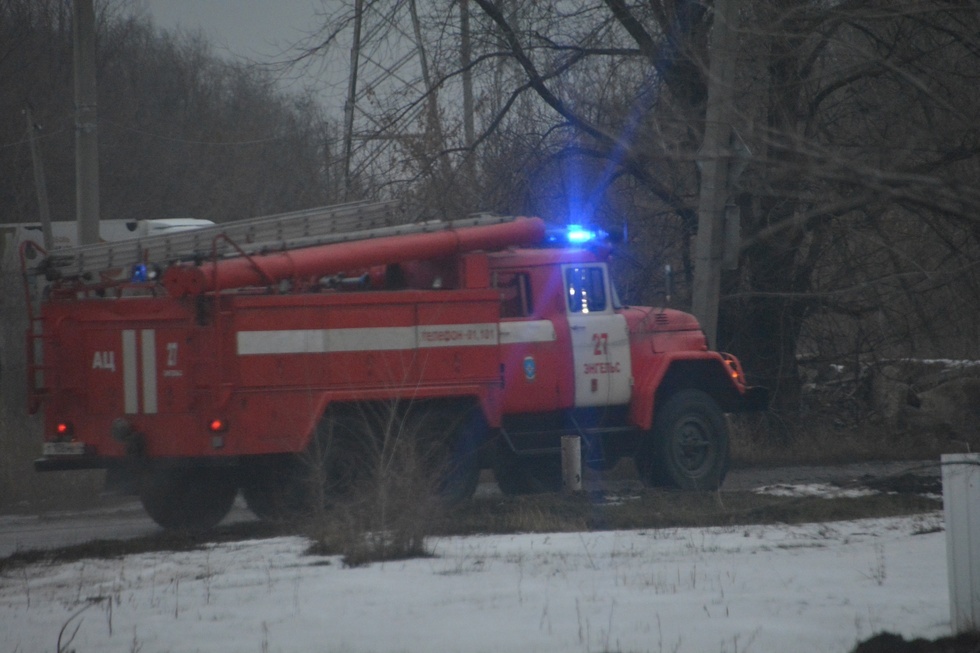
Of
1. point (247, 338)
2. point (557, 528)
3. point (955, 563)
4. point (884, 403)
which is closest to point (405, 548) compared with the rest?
point (557, 528)

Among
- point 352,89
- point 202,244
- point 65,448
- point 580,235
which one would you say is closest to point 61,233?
point 352,89

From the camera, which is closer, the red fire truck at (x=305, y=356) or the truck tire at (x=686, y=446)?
the red fire truck at (x=305, y=356)

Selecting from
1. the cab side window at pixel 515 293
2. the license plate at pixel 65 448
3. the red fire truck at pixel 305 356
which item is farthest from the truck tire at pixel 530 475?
the license plate at pixel 65 448

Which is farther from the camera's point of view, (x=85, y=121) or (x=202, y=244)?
(x=85, y=121)

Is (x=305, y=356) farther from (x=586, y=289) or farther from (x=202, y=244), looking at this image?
(x=586, y=289)

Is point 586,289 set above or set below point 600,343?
above

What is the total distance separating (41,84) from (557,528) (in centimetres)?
2621

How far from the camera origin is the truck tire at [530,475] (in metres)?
12.8

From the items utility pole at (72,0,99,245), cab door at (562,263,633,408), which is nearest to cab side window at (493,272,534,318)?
cab door at (562,263,633,408)

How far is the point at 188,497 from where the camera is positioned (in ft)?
36.6

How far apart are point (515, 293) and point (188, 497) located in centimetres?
374

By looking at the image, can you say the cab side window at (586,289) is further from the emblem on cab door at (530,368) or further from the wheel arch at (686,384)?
the wheel arch at (686,384)

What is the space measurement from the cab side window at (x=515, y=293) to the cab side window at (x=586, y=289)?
439mm

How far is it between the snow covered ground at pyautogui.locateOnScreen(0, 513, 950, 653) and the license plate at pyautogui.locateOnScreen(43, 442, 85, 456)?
1.83m
